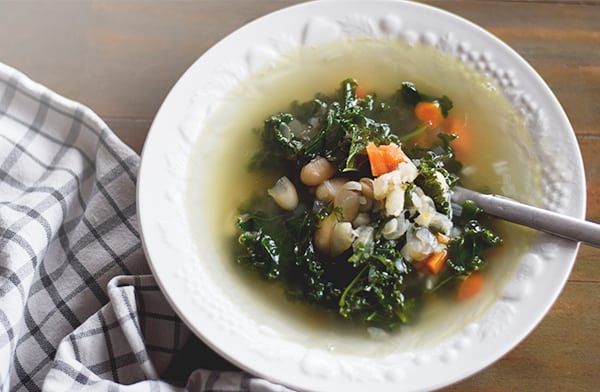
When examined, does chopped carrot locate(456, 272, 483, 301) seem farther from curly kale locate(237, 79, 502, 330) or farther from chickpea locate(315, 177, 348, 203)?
chickpea locate(315, 177, 348, 203)

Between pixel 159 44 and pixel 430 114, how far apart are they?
0.99 meters

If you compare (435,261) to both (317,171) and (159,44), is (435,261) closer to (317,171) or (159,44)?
(317,171)

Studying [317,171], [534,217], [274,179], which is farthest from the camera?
[274,179]

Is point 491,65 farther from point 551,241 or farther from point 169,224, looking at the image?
point 169,224

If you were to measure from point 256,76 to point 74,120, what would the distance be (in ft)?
1.83

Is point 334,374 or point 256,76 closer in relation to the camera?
point 334,374

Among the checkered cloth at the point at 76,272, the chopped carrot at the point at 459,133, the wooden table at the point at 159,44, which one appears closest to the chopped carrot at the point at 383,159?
the chopped carrot at the point at 459,133

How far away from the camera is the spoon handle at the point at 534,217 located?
6.02 ft

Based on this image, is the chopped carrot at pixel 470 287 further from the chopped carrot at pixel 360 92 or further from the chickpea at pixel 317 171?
the chopped carrot at pixel 360 92

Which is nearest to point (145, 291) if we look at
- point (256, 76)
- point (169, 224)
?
point (169, 224)

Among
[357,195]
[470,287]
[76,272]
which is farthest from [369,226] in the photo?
[76,272]

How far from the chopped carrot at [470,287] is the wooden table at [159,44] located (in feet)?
1.91

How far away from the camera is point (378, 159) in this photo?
76.8 inches

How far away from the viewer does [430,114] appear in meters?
2.17
